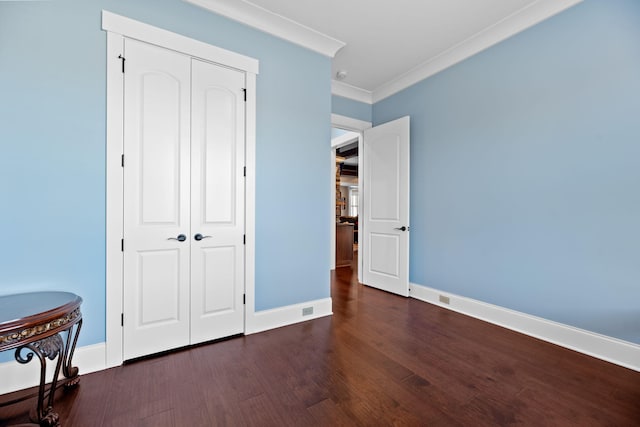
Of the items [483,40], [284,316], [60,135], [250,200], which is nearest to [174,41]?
[60,135]

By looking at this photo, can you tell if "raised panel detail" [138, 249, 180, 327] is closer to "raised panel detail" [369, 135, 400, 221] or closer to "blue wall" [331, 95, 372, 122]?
"raised panel detail" [369, 135, 400, 221]

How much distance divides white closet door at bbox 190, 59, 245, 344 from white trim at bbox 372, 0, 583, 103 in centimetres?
230

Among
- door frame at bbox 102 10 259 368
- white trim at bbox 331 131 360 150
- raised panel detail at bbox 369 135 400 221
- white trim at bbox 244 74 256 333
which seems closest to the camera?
door frame at bbox 102 10 259 368

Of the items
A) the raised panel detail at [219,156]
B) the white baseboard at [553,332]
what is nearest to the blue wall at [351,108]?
the raised panel detail at [219,156]

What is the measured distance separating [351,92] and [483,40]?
175cm

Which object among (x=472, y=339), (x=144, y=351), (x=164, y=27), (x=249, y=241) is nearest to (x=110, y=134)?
(x=164, y=27)

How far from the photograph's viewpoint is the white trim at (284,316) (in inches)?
103

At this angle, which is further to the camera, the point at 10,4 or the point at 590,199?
the point at 590,199

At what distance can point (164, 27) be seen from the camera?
2.21 meters

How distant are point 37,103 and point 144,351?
187cm

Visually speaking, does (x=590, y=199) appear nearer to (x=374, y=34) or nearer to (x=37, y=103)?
(x=374, y=34)

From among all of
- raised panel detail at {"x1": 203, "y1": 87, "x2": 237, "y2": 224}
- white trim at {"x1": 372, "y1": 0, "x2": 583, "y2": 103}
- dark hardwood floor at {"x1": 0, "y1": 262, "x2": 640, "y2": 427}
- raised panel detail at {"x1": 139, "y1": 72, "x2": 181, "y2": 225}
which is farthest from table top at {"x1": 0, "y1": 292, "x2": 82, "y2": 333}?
white trim at {"x1": 372, "y1": 0, "x2": 583, "y2": 103}

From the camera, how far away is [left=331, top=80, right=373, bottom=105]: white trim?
3957mm

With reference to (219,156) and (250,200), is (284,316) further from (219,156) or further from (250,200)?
(219,156)
